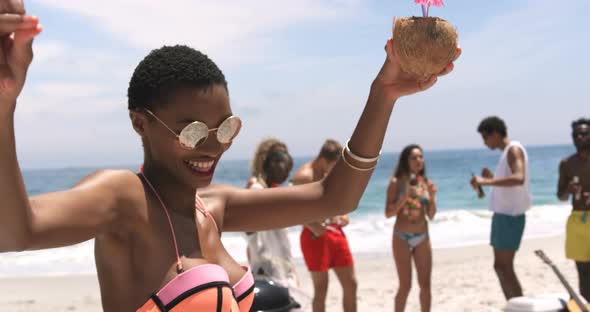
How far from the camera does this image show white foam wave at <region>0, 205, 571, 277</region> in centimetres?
1320

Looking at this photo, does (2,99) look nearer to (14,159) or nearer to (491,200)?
(14,159)

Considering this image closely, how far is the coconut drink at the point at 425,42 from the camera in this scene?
5.20 feet

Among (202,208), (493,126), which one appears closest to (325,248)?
(493,126)

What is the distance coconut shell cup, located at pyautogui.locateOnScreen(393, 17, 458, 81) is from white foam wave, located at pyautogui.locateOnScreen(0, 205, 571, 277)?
11260 mm

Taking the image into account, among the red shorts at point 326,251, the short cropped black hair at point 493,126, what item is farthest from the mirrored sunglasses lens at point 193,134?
the short cropped black hair at point 493,126

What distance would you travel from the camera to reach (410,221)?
665 centimetres

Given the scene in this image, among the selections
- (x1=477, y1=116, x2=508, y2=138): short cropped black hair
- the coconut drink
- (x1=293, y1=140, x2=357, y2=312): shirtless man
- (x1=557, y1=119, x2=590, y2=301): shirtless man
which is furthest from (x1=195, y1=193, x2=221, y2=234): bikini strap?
(x1=477, y1=116, x2=508, y2=138): short cropped black hair

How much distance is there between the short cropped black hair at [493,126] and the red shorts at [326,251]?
7.01 feet

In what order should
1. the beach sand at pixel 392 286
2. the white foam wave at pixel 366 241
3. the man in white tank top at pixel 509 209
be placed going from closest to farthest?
1. the man in white tank top at pixel 509 209
2. the beach sand at pixel 392 286
3. the white foam wave at pixel 366 241

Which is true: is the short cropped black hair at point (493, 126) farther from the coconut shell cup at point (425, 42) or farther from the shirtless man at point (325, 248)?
the coconut shell cup at point (425, 42)

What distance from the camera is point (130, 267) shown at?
148 centimetres

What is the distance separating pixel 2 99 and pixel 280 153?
16.4 feet

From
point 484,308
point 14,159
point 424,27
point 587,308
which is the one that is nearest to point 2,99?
point 14,159

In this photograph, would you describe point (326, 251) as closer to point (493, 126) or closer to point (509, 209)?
point (509, 209)
